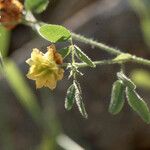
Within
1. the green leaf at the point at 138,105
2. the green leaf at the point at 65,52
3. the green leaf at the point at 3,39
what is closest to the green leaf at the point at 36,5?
the green leaf at the point at 3,39

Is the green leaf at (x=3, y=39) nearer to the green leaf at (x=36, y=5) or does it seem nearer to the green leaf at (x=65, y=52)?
the green leaf at (x=36, y=5)

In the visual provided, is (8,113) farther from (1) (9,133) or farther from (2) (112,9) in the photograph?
(2) (112,9)

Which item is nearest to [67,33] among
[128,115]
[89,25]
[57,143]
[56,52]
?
[56,52]

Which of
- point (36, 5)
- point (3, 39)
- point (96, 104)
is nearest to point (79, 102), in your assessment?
point (36, 5)

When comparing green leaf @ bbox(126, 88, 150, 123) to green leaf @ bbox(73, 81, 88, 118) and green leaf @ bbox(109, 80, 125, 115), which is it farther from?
green leaf @ bbox(73, 81, 88, 118)

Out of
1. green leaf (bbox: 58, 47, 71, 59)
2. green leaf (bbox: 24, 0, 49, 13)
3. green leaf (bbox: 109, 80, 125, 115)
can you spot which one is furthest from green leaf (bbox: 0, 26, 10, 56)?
green leaf (bbox: 109, 80, 125, 115)

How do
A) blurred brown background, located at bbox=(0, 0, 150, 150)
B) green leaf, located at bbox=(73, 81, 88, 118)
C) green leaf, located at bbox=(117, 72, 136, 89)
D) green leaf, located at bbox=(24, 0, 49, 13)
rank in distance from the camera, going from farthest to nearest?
blurred brown background, located at bbox=(0, 0, 150, 150)
green leaf, located at bbox=(24, 0, 49, 13)
green leaf, located at bbox=(117, 72, 136, 89)
green leaf, located at bbox=(73, 81, 88, 118)
